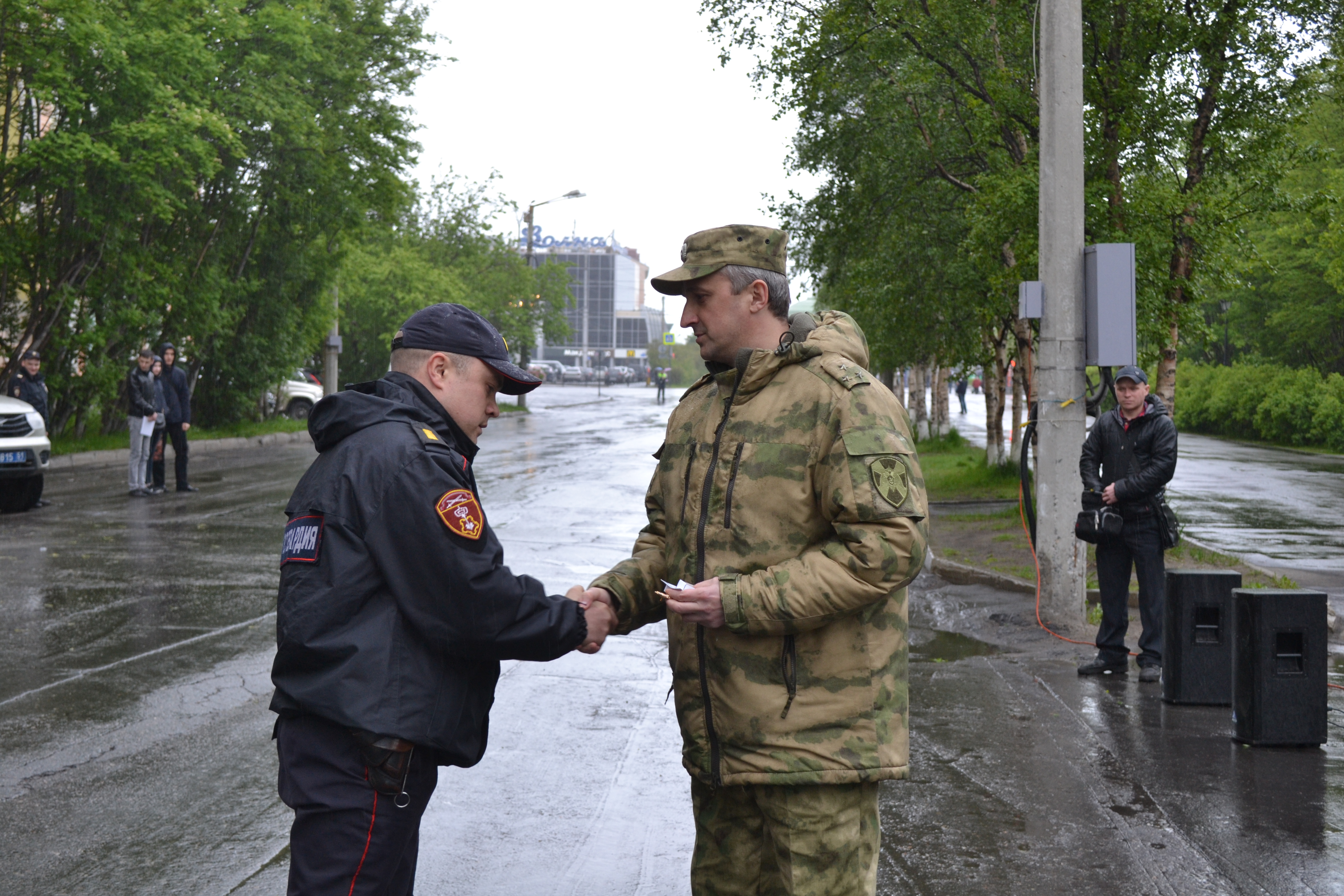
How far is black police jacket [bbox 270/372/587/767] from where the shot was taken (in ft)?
9.25

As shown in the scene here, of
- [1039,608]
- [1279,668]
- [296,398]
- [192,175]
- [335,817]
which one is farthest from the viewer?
[296,398]

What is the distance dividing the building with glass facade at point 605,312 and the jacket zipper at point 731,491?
533ft

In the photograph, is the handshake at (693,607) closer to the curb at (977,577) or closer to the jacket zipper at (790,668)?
the jacket zipper at (790,668)

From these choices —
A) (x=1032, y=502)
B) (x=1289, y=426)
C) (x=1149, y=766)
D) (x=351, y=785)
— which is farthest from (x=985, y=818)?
(x=1289, y=426)

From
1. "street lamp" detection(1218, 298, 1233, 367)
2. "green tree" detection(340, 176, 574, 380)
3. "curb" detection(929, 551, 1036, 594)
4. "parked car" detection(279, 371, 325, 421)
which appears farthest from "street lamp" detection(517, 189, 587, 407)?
"curb" detection(929, 551, 1036, 594)

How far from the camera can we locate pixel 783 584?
114 inches

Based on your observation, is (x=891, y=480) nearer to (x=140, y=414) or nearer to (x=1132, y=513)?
(x=1132, y=513)

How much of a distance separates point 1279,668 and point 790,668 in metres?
4.58

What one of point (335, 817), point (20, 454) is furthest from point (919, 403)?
point (335, 817)

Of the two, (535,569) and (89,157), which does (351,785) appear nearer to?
(535,569)

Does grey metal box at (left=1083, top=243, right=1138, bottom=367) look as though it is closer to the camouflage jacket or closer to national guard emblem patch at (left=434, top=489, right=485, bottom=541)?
the camouflage jacket

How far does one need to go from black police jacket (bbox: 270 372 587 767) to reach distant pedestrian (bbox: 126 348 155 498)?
1508cm

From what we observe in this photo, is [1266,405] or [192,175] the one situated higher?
[192,175]

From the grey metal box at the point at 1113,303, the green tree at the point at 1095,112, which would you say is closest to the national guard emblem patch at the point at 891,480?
the grey metal box at the point at 1113,303
